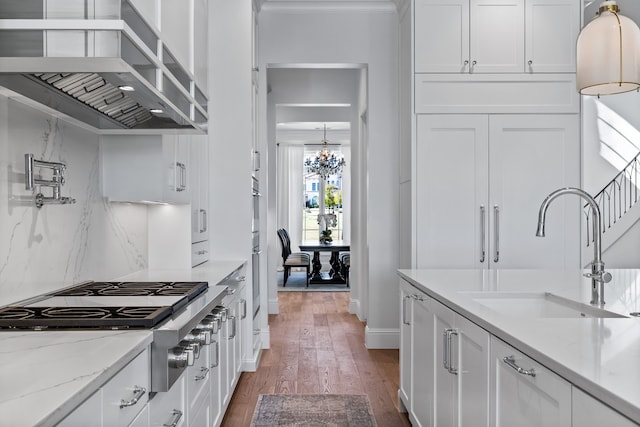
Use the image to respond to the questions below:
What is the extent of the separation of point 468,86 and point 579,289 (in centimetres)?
232

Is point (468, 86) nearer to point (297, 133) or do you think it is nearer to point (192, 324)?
point (192, 324)

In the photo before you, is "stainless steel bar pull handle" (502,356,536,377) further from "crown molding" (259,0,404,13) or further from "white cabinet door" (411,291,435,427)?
"crown molding" (259,0,404,13)

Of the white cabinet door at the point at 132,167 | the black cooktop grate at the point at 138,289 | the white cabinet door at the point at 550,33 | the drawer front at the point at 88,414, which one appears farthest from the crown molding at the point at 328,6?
the drawer front at the point at 88,414

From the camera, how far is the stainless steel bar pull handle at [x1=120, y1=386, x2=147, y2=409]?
50.1 inches

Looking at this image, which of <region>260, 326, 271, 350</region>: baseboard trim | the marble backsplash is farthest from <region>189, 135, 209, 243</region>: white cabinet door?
<region>260, 326, 271, 350</region>: baseboard trim

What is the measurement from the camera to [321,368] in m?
4.29

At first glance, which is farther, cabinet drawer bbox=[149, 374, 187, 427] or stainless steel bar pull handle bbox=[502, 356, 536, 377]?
cabinet drawer bbox=[149, 374, 187, 427]

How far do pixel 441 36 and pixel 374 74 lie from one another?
0.84m

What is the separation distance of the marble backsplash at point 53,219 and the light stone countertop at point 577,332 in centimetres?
155

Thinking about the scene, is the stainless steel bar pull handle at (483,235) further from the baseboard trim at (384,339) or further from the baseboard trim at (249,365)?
the baseboard trim at (249,365)

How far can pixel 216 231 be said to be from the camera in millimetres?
4094

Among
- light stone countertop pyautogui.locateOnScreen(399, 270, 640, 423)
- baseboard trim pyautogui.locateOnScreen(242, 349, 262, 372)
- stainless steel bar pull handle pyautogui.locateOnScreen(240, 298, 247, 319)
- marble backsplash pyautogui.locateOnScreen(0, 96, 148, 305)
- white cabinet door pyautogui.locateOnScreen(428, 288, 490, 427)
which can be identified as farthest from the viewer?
baseboard trim pyautogui.locateOnScreen(242, 349, 262, 372)

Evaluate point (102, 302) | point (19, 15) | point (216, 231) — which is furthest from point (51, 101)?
point (216, 231)

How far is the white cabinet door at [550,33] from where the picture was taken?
4.21 meters
